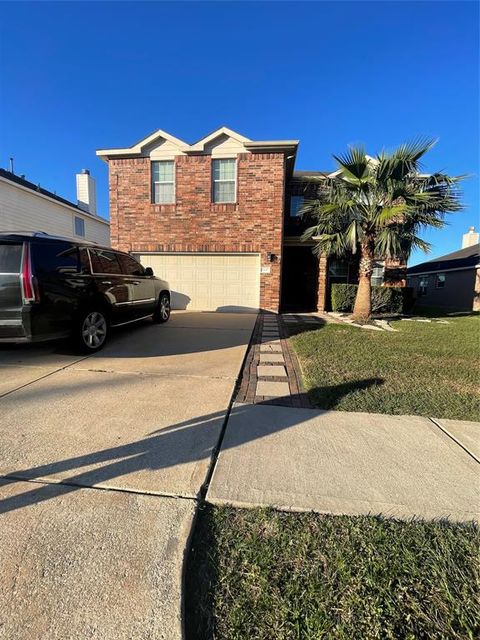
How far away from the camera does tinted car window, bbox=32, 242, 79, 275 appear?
4.45 m

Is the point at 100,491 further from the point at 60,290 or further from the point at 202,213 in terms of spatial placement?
the point at 202,213

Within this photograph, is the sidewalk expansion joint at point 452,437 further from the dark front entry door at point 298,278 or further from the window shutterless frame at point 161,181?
the window shutterless frame at point 161,181

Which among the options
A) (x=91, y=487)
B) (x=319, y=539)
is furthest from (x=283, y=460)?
(x=91, y=487)

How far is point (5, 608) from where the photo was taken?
4.59 ft

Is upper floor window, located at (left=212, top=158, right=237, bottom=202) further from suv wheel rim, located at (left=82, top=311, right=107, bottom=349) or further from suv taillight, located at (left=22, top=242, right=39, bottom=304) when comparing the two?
suv taillight, located at (left=22, top=242, right=39, bottom=304)

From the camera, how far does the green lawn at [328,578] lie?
136cm

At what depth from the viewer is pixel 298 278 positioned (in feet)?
51.0

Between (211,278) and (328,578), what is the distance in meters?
11.0

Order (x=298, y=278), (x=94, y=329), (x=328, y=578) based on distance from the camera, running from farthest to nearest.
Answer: (x=298, y=278) → (x=94, y=329) → (x=328, y=578)

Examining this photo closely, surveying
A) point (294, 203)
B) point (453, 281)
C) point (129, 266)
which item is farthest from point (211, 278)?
point (453, 281)

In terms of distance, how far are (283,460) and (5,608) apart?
1.77 meters

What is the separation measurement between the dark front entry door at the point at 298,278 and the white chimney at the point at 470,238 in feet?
74.8

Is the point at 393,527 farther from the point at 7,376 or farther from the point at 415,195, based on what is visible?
the point at 415,195

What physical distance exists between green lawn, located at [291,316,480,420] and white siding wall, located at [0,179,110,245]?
1473cm
